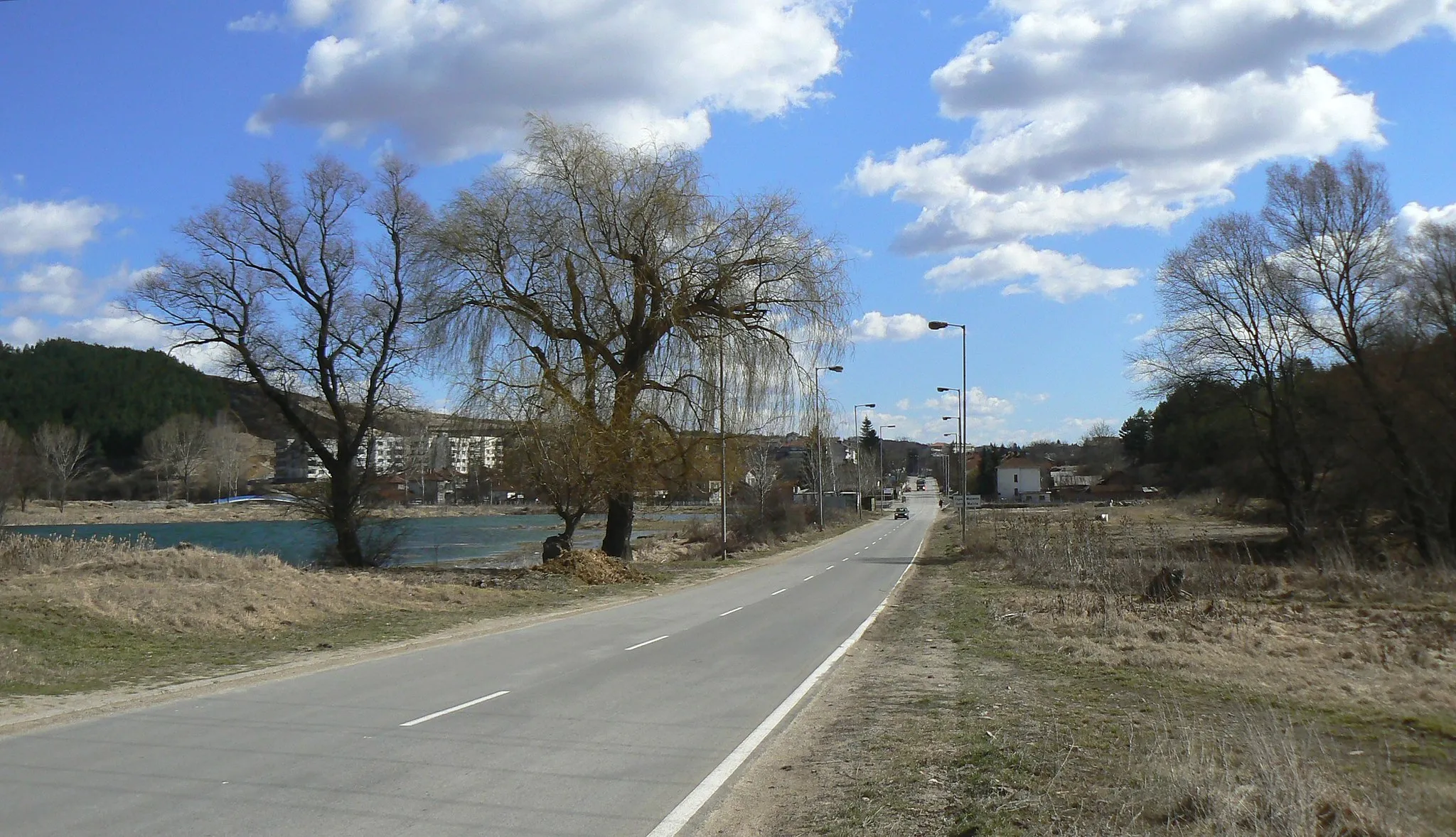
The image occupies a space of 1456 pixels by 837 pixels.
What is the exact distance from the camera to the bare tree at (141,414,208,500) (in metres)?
106

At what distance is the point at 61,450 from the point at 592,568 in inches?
3231

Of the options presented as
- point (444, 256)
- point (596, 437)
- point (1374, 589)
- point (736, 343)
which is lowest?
point (1374, 589)

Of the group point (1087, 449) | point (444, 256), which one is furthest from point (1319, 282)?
point (1087, 449)

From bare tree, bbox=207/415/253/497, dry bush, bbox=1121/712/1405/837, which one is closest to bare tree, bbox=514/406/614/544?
dry bush, bbox=1121/712/1405/837

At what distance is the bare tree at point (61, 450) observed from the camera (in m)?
86.5

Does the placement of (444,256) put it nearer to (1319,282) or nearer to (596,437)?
(596,437)

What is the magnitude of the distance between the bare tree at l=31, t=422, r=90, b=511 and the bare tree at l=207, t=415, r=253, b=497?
11671 millimetres

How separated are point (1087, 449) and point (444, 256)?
170m

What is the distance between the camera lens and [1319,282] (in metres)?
39.5

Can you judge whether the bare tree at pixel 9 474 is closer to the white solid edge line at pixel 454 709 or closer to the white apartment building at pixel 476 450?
the white apartment building at pixel 476 450

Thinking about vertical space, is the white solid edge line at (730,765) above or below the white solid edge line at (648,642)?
above

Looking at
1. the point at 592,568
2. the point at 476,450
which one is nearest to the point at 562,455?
the point at 592,568

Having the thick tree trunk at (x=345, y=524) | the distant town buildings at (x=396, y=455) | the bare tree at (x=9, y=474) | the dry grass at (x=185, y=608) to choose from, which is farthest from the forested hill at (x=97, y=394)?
the dry grass at (x=185, y=608)

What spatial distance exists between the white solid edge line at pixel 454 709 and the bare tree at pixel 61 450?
84.8m
